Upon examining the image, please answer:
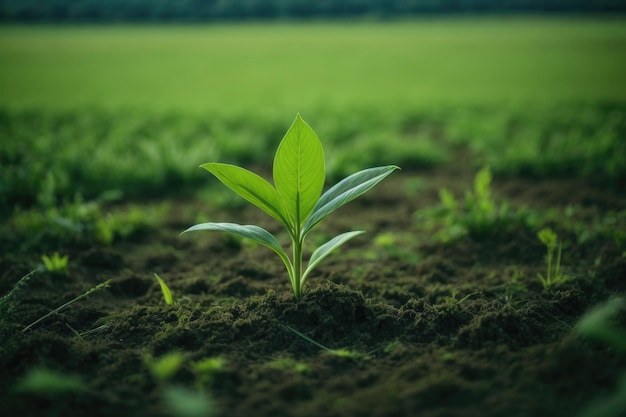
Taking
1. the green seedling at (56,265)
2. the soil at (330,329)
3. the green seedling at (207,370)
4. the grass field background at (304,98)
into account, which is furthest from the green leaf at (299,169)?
the grass field background at (304,98)

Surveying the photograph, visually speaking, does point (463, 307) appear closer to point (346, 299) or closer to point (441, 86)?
point (346, 299)

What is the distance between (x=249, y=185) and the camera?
1901 millimetres

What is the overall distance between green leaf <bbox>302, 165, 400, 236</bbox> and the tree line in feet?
28.8

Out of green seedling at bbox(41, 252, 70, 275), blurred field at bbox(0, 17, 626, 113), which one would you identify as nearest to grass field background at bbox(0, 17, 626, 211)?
blurred field at bbox(0, 17, 626, 113)

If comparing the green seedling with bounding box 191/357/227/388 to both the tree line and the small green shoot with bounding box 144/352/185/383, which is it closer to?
the small green shoot with bounding box 144/352/185/383

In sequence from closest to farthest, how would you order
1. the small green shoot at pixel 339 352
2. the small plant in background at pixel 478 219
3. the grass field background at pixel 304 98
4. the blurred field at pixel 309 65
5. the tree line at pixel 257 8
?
the small green shoot at pixel 339 352 → the small plant in background at pixel 478 219 → the grass field background at pixel 304 98 → the blurred field at pixel 309 65 → the tree line at pixel 257 8

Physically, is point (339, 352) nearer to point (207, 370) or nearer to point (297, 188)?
point (207, 370)

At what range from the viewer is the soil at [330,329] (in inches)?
58.6

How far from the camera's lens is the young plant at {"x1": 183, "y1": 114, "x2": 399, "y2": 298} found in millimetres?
1830

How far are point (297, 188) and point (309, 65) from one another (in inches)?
318

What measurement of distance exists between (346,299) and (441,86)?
703 cm

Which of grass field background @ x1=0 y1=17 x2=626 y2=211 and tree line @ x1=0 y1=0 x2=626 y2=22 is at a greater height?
tree line @ x1=0 y1=0 x2=626 y2=22

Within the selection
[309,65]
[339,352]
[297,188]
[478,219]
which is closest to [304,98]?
[309,65]

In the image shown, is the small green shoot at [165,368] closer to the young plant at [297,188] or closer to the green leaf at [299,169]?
the young plant at [297,188]
